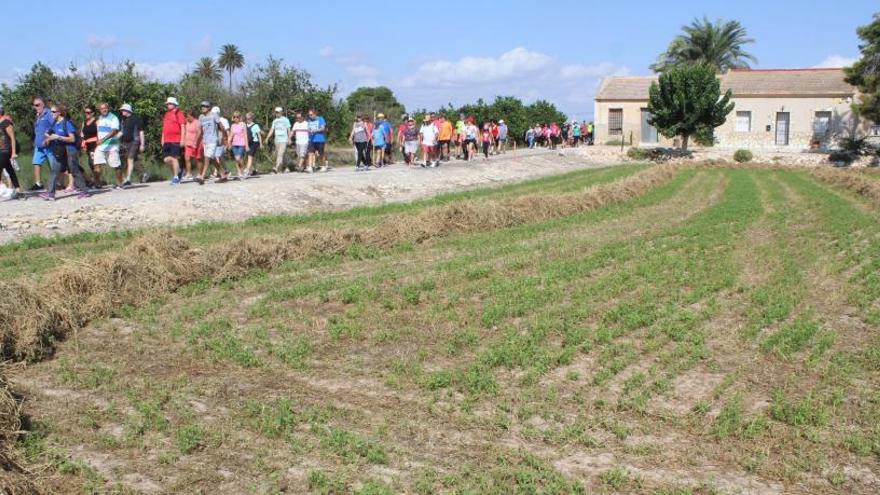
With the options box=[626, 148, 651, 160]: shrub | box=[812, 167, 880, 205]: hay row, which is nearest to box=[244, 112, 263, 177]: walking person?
box=[812, 167, 880, 205]: hay row

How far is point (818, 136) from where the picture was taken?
47.8m

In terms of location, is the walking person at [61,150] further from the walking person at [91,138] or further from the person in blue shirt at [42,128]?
the walking person at [91,138]

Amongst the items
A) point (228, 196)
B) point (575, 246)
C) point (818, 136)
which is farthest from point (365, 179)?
point (818, 136)

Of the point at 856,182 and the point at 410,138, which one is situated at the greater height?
the point at 410,138

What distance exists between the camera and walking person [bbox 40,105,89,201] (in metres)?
13.4

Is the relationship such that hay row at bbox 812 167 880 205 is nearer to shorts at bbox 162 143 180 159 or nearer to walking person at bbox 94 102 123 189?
shorts at bbox 162 143 180 159

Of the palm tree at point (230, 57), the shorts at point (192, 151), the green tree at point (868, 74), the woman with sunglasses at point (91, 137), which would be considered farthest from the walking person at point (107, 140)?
the palm tree at point (230, 57)

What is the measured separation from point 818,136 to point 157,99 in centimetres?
3932

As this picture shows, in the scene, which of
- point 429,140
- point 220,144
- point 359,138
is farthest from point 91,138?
point 429,140

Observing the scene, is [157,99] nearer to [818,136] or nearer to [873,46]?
[873,46]

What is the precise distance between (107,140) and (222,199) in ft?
7.53

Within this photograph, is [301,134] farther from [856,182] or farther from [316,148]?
[856,182]

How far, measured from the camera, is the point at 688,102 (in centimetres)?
4075

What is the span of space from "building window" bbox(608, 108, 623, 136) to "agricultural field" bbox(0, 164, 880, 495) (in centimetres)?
4456
